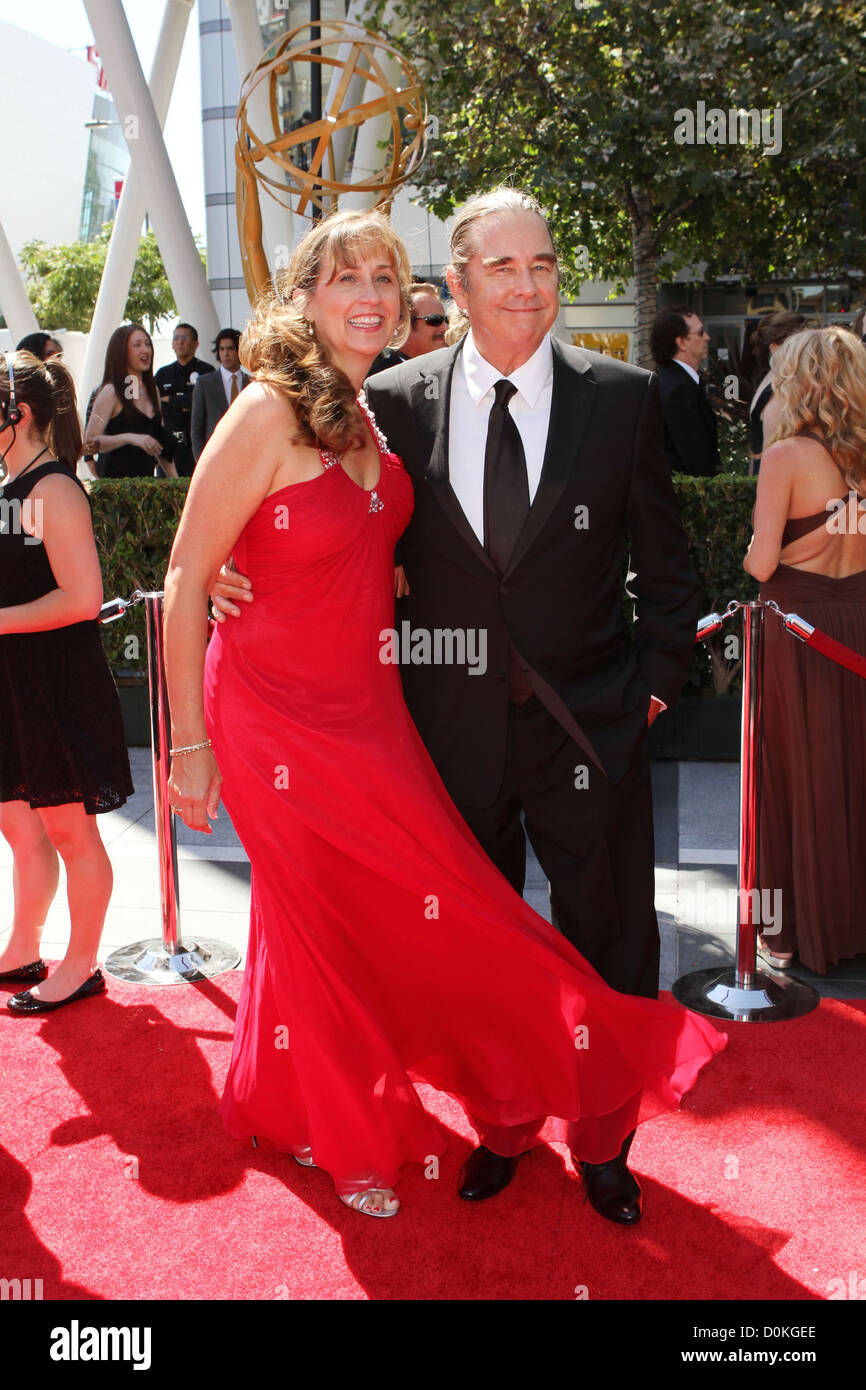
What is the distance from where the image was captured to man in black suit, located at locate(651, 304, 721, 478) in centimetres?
753

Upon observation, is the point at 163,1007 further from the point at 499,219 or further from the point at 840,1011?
the point at 499,219

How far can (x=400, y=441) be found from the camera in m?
3.13

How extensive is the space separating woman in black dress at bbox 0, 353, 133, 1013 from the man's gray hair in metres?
1.56

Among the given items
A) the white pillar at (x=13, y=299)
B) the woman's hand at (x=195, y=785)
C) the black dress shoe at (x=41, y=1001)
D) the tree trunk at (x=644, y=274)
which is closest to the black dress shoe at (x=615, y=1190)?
the woman's hand at (x=195, y=785)

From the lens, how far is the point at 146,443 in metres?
8.85

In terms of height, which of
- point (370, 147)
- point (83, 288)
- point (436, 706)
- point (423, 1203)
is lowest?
point (423, 1203)

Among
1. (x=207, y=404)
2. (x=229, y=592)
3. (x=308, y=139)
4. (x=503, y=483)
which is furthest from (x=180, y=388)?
(x=503, y=483)

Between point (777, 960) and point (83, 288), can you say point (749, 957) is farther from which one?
point (83, 288)

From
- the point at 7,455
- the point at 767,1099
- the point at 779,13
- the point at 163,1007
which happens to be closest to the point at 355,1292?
the point at 767,1099

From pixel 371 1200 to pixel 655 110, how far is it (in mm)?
10816

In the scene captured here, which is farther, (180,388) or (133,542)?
(180,388)

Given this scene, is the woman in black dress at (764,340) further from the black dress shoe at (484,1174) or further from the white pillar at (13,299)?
the white pillar at (13,299)

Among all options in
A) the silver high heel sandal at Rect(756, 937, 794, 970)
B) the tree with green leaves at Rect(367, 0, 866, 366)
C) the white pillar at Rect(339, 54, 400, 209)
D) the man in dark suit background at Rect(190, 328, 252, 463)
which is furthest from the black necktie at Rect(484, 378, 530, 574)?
the white pillar at Rect(339, 54, 400, 209)

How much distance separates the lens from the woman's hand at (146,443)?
884 centimetres
